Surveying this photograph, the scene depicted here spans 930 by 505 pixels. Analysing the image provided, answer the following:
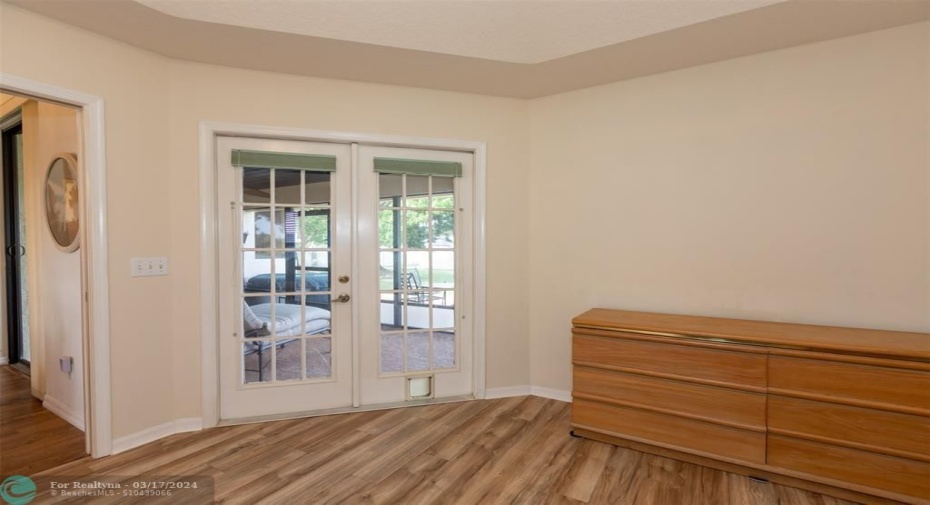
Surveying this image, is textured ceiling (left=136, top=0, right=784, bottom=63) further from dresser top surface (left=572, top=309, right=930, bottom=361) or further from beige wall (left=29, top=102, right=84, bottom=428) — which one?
dresser top surface (left=572, top=309, right=930, bottom=361)

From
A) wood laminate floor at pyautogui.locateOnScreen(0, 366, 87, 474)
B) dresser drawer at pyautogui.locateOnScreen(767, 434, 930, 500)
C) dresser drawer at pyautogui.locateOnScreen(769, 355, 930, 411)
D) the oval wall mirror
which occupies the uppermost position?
the oval wall mirror

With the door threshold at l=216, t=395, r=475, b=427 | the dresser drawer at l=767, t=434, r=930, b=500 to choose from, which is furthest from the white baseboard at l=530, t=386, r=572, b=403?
the dresser drawer at l=767, t=434, r=930, b=500

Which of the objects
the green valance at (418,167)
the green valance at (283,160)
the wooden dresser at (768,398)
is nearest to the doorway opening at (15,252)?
the green valance at (283,160)

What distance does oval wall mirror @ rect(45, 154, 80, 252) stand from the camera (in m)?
2.90

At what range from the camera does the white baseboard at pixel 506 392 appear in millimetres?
3391

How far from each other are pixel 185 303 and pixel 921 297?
4.34 meters

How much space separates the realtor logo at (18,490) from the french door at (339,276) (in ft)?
3.15

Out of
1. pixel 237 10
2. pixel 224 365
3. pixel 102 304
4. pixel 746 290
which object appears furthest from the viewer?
pixel 224 365

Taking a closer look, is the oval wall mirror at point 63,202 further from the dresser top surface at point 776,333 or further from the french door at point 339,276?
the dresser top surface at point 776,333

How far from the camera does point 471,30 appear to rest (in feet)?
8.34

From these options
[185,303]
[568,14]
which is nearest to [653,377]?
[568,14]

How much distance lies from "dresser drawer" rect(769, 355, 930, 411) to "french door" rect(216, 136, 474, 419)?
201cm

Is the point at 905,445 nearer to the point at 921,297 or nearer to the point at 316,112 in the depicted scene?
the point at 921,297

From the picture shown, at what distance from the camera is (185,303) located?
2779 mm
